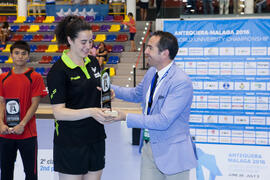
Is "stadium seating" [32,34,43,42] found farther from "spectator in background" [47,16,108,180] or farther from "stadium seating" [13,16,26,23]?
"spectator in background" [47,16,108,180]

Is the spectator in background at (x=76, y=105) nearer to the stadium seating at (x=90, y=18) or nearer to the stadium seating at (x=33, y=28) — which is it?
the stadium seating at (x=90, y=18)

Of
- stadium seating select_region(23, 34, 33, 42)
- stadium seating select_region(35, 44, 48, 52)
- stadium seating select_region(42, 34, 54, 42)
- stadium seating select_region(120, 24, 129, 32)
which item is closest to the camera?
stadium seating select_region(35, 44, 48, 52)

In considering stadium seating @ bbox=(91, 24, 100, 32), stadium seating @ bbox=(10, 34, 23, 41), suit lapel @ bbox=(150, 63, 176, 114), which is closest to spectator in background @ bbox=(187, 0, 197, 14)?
suit lapel @ bbox=(150, 63, 176, 114)

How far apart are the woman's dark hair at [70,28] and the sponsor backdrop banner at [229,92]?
5.09 feet

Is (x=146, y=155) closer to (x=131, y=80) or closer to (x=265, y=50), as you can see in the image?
(x=265, y=50)

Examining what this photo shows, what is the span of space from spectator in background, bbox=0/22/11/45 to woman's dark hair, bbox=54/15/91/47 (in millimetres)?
13850

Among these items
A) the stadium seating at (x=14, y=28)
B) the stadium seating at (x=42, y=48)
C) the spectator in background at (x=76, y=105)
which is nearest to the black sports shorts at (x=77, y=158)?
the spectator in background at (x=76, y=105)

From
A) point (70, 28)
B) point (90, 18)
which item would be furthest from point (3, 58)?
point (70, 28)

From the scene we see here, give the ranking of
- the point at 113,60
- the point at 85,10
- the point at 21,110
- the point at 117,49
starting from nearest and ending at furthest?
the point at 21,110 < the point at 113,60 < the point at 117,49 < the point at 85,10

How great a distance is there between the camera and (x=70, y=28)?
274 cm

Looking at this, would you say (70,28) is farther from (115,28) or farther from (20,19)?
(20,19)

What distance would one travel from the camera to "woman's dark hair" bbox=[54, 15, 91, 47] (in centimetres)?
273

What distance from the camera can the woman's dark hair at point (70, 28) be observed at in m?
2.73

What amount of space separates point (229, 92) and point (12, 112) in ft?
7.08
